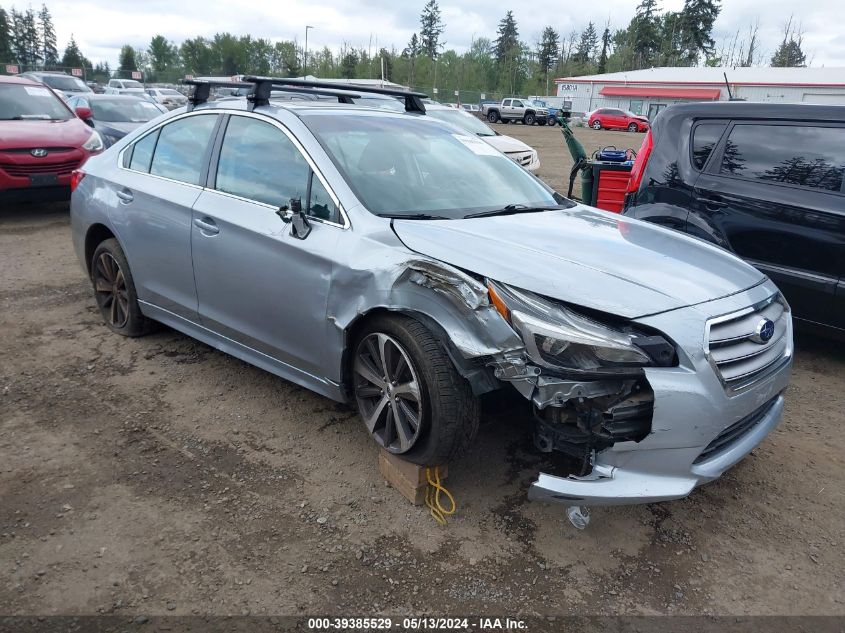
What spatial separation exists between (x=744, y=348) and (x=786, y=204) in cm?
236

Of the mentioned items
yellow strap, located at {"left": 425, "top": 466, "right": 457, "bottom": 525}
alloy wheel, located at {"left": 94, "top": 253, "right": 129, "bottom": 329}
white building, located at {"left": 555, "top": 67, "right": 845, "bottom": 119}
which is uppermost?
white building, located at {"left": 555, "top": 67, "right": 845, "bottom": 119}

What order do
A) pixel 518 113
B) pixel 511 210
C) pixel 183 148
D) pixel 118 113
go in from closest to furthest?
pixel 511 210, pixel 183 148, pixel 118 113, pixel 518 113

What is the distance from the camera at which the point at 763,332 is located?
279cm

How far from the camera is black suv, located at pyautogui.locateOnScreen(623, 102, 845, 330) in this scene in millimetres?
4383

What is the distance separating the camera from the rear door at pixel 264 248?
125 inches

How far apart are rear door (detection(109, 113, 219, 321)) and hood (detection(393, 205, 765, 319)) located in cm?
156

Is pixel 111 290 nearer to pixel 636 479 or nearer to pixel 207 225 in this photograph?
pixel 207 225

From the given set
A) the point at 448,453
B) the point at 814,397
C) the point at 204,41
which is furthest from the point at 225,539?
the point at 204,41

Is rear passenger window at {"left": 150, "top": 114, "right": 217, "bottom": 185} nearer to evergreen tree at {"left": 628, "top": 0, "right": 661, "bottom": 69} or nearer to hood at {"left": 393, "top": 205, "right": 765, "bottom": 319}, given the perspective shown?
hood at {"left": 393, "top": 205, "right": 765, "bottom": 319}

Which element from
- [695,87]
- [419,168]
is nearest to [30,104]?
[419,168]

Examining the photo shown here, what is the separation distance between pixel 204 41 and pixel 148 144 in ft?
374

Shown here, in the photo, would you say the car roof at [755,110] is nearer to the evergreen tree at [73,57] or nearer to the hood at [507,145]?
the hood at [507,145]

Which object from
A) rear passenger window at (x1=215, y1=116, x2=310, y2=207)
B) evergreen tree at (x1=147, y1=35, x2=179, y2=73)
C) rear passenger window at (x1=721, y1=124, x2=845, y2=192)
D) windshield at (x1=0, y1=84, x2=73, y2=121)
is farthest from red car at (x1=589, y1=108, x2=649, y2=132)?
evergreen tree at (x1=147, y1=35, x2=179, y2=73)

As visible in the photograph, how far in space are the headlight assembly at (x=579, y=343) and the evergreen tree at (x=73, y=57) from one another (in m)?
102
